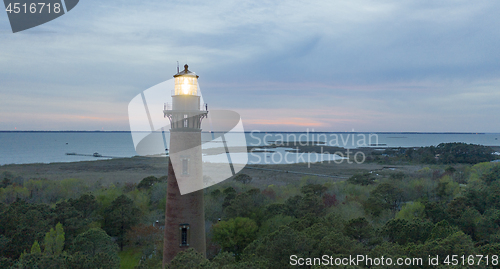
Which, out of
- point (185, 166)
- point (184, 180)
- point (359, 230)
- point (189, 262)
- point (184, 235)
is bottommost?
point (359, 230)

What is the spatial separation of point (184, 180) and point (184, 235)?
7.68ft

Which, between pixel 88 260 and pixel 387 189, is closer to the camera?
pixel 88 260

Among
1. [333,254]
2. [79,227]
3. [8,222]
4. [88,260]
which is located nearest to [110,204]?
[79,227]

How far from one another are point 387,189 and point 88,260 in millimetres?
29361

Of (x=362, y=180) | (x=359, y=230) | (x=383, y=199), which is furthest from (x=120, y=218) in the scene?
(x=362, y=180)

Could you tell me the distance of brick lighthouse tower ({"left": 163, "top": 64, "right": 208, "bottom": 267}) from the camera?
1331 centimetres

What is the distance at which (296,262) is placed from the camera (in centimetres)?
1266

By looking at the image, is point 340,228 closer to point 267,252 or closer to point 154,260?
point 267,252

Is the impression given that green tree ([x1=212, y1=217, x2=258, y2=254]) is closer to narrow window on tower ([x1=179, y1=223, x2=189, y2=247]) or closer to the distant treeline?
narrow window on tower ([x1=179, y1=223, x2=189, y2=247])

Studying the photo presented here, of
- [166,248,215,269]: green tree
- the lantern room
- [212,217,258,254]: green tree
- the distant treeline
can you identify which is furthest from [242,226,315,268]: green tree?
the distant treeline

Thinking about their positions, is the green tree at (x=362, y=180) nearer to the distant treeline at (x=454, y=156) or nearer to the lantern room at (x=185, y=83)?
the lantern room at (x=185, y=83)

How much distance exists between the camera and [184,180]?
43.7ft

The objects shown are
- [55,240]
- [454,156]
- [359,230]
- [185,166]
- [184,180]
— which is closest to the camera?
[184,180]

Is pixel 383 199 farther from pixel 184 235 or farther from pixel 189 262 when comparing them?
pixel 189 262
